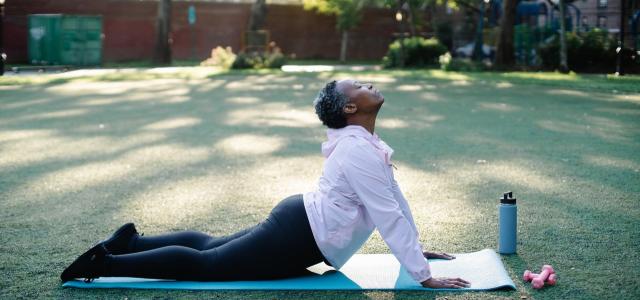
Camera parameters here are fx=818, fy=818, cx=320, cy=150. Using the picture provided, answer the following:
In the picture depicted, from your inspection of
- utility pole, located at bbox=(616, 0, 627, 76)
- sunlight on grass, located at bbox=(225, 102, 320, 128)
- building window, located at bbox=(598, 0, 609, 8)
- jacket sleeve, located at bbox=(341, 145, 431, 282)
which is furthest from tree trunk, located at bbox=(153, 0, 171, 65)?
jacket sleeve, located at bbox=(341, 145, 431, 282)

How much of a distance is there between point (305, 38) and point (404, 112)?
25.8m

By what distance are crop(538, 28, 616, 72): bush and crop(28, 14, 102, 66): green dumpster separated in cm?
1497

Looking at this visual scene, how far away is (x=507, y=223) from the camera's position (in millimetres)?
4758

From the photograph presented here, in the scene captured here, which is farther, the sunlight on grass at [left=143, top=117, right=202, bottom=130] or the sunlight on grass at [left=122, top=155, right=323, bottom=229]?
the sunlight on grass at [left=143, top=117, right=202, bottom=130]

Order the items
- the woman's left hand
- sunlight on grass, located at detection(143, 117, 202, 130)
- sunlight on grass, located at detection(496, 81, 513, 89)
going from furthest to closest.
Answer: sunlight on grass, located at detection(496, 81, 513, 89) < sunlight on grass, located at detection(143, 117, 202, 130) < the woman's left hand

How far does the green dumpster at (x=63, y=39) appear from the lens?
27547 mm

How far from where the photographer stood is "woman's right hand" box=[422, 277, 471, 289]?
4.00m

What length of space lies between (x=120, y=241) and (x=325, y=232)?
1099 mm

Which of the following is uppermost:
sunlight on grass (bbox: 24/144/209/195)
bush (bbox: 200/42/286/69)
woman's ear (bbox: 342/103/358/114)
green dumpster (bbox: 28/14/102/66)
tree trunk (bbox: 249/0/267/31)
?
tree trunk (bbox: 249/0/267/31)

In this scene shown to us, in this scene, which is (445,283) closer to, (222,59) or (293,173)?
(293,173)

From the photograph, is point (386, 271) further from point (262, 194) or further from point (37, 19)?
point (37, 19)

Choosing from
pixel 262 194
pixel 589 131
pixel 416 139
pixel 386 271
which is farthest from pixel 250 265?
pixel 589 131

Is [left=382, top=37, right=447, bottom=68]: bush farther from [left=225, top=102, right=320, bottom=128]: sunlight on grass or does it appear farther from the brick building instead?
[left=225, top=102, right=320, bottom=128]: sunlight on grass

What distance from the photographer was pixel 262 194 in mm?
6793
